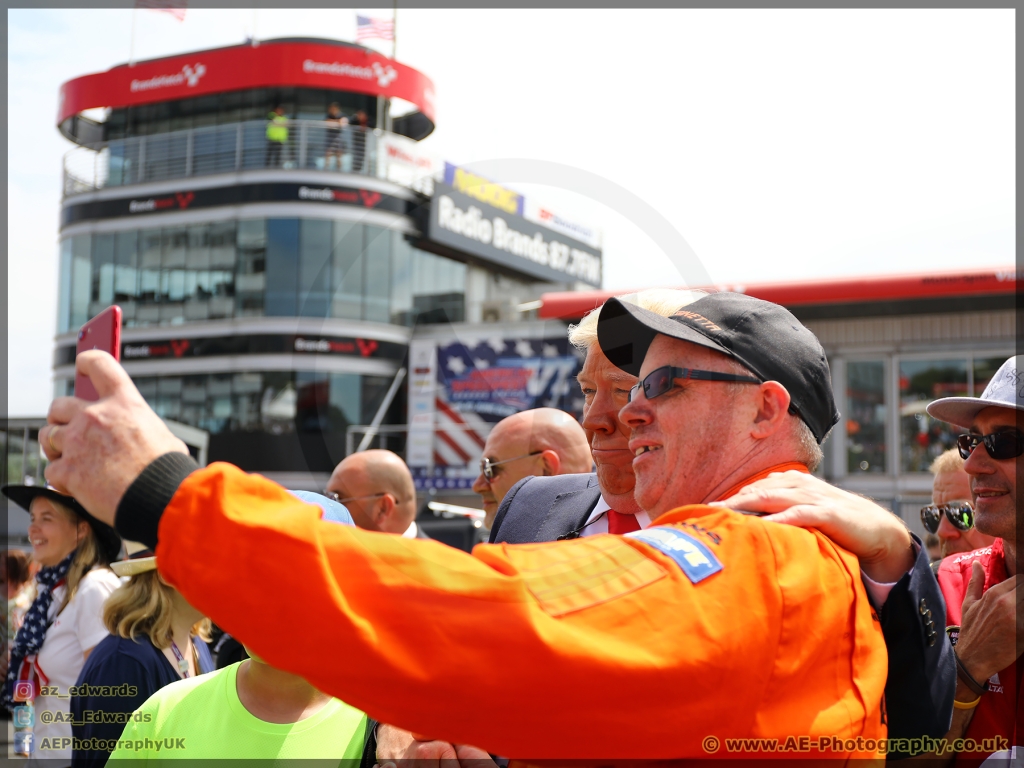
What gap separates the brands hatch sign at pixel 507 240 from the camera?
2611 cm

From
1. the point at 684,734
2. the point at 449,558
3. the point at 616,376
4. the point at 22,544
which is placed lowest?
the point at 22,544

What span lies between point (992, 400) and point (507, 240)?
87.0 ft

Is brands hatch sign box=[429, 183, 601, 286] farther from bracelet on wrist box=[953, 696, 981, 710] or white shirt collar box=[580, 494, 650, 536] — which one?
bracelet on wrist box=[953, 696, 981, 710]

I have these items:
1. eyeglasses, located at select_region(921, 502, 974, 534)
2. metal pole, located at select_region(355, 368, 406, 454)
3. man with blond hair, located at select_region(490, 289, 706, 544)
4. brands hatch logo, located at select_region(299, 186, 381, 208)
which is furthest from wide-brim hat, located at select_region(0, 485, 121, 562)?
brands hatch logo, located at select_region(299, 186, 381, 208)

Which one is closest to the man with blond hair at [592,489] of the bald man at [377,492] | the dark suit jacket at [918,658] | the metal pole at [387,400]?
the dark suit jacket at [918,658]

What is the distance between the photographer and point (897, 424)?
13492mm

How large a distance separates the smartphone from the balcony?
83.1 ft

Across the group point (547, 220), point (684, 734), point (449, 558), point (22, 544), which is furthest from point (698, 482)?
point (547, 220)

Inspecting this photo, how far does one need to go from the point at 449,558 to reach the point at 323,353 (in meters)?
25.0

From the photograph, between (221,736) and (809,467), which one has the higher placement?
(809,467)

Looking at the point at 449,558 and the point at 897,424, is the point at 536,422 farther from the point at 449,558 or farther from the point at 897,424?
the point at 897,424

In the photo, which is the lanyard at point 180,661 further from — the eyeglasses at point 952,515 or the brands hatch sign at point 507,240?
the brands hatch sign at point 507,240

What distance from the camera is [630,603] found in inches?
46.7

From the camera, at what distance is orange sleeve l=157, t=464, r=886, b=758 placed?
110 cm
